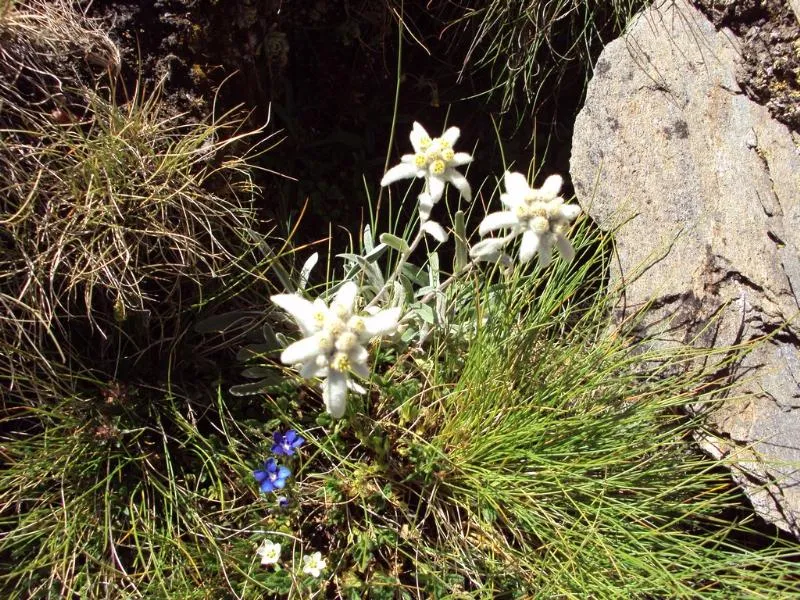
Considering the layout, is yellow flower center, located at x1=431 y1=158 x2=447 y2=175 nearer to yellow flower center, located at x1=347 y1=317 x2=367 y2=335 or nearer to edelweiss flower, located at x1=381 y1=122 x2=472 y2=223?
edelweiss flower, located at x1=381 y1=122 x2=472 y2=223

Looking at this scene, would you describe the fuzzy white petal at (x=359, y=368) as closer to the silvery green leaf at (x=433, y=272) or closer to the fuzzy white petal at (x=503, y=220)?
the fuzzy white petal at (x=503, y=220)

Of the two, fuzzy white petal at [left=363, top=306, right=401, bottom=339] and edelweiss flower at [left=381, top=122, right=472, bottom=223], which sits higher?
edelweiss flower at [left=381, top=122, right=472, bottom=223]

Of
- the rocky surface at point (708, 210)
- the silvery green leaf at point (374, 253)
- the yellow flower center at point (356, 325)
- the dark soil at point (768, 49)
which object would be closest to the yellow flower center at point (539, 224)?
the yellow flower center at point (356, 325)

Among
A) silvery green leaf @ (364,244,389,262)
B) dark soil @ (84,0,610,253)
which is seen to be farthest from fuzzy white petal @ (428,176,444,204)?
dark soil @ (84,0,610,253)

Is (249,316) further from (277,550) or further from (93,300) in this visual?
(277,550)

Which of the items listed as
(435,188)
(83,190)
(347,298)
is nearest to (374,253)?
Result: (435,188)

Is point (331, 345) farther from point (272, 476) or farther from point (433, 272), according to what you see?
point (433, 272)

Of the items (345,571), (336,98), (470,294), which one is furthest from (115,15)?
(345,571)
